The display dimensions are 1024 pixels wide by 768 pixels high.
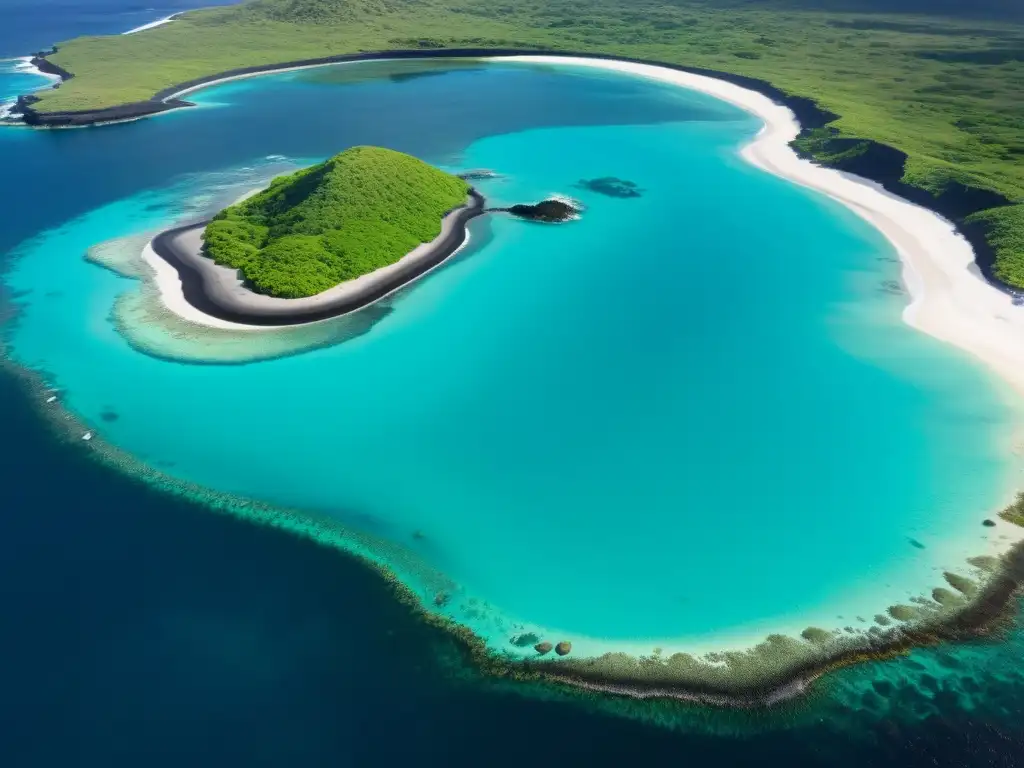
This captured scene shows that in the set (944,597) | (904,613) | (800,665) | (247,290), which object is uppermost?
(944,597)

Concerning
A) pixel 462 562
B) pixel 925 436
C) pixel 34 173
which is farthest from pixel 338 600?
pixel 34 173

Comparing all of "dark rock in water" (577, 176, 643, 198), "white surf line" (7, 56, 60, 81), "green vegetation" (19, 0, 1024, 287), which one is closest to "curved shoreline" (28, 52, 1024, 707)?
"green vegetation" (19, 0, 1024, 287)

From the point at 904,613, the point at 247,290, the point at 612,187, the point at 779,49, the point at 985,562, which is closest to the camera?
the point at 904,613

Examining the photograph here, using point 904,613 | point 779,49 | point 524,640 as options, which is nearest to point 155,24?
point 779,49

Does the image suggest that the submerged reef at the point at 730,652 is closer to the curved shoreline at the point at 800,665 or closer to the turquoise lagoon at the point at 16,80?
the curved shoreline at the point at 800,665

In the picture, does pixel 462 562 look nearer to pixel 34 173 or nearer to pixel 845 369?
pixel 845 369

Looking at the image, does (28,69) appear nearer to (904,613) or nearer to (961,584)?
(904,613)
